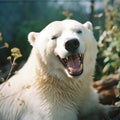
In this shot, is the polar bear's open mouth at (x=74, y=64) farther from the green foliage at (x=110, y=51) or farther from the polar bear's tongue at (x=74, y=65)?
the green foliage at (x=110, y=51)

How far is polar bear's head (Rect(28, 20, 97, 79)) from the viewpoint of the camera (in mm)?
6066

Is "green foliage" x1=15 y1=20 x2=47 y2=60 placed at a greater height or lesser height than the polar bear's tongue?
lesser

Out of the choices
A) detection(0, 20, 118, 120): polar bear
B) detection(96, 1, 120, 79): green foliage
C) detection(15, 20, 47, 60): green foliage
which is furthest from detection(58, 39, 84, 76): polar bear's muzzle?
detection(15, 20, 47, 60): green foliage

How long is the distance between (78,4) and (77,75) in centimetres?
564

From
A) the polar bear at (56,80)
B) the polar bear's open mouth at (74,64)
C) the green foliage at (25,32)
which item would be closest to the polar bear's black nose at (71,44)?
the polar bear at (56,80)

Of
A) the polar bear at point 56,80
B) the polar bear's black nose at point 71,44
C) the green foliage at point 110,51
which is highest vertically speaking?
the polar bear's black nose at point 71,44

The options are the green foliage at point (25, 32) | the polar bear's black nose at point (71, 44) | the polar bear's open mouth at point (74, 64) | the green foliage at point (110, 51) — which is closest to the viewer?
the polar bear's black nose at point (71, 44)

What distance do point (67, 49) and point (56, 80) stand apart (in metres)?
0.56

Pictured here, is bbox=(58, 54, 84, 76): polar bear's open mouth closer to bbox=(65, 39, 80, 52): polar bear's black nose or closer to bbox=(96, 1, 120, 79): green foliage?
bbox=(65, 39, 80, 52): polar bear's black nose

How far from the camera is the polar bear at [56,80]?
20.3ft

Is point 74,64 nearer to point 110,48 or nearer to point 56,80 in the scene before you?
point 56,80

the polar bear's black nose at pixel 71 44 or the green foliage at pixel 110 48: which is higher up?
the polar bear's black nose at pixel 71 44

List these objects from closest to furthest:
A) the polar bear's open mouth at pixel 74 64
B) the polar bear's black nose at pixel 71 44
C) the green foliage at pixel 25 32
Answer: the polar bear's black nose at pixel 71 44 < the polar bear's open mouth at pixel 74 64 < the green foliage at pixel 25 32

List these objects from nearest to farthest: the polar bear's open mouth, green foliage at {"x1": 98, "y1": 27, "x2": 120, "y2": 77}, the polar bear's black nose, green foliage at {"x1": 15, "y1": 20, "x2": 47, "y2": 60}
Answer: the polar bear's black nose → the polar bear's open mouth → green foliage at {"x1": 98, "y1": 27, "x2": 120, "y2": 77} → green foliage at {"x1": 15, "y1": 20, "x2": 47, "y2": 60}
